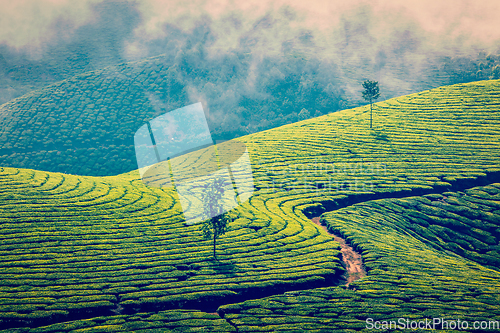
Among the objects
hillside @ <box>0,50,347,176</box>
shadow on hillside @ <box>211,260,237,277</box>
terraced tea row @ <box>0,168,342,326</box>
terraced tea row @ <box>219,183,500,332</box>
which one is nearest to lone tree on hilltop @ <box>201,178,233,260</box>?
shadow on hillside @ <box>211,260,237,277</box>

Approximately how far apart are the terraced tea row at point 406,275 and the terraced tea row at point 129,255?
2660mm

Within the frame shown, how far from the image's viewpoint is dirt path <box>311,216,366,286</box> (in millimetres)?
29370

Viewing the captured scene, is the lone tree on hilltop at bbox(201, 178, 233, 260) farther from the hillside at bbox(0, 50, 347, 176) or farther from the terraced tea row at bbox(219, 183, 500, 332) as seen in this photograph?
the hillside at bbox(0, 50, 347, 176)

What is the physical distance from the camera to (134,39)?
136 meters

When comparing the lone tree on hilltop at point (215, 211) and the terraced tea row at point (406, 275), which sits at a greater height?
the lone tree on hilltop at point (215, 211)

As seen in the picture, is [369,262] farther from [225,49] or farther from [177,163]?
[225,49]

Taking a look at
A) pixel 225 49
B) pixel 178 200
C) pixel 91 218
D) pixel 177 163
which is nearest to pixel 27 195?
pixel 91 218

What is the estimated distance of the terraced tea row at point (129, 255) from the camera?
2528 cm

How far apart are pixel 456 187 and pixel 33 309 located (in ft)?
150

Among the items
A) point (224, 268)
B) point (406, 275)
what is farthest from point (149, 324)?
point (406, 275)

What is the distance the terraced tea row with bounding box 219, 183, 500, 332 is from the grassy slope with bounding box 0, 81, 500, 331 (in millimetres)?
327

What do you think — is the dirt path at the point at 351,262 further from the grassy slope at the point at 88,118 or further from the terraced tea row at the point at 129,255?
the grassy slope at the point at 88,118

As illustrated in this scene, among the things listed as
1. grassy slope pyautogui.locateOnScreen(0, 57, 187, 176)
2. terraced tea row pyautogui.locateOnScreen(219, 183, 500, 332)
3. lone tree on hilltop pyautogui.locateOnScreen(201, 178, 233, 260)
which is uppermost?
grassy slope pyautogui.locateOnScreen(0, 57, 187, 176)

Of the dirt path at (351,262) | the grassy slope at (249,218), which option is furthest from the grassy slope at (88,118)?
the dirt path at (351,262)
